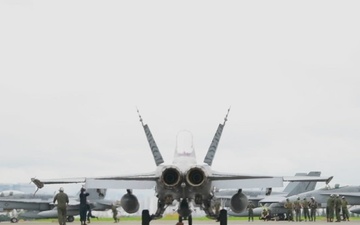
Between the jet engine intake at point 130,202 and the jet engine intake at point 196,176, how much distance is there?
10.4ft

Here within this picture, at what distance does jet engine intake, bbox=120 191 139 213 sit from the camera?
20.0 m

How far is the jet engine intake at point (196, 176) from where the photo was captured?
17.5 m

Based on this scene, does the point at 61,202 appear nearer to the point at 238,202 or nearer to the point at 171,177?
the point at 238,202

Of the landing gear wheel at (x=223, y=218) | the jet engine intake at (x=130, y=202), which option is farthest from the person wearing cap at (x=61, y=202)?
the landing gear wheel at (x=223, y=218)

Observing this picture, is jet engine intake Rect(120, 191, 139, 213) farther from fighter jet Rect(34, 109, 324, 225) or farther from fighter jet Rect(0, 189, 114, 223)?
fighter jet Rect(0, 189, 114, 223)

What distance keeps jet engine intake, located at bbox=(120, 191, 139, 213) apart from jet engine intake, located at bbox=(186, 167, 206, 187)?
3170 mm

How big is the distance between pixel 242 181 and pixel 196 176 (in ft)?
4.95

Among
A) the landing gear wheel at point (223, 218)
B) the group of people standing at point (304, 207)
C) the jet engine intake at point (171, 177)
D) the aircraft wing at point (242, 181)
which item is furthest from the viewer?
the group of people standing at point (304, 207)

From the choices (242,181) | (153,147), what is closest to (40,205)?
(153,147)

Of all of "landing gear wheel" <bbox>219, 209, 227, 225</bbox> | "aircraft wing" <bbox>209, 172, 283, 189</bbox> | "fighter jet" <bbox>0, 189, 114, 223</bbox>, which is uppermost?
"fighter jet" <bbox>0, 189, 114, 223</bbox>

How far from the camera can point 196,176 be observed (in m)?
17.5

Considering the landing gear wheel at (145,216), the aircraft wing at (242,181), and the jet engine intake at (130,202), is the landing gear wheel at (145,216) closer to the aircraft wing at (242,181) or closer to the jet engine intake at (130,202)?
the jet engine intake at (130,202)

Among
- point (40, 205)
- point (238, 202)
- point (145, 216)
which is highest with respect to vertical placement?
point (40, 205)

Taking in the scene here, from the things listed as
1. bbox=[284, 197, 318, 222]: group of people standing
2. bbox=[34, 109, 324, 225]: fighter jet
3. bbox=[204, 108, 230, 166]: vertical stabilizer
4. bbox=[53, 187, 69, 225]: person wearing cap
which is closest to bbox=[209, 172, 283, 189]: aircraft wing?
bbox=[34, 109, 324, 225]: fighter jet
